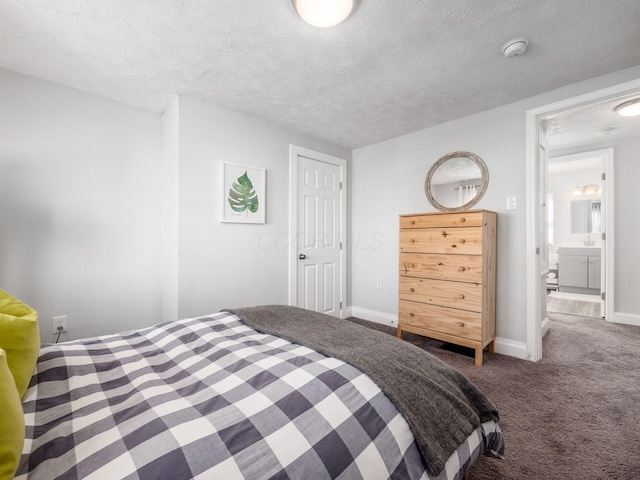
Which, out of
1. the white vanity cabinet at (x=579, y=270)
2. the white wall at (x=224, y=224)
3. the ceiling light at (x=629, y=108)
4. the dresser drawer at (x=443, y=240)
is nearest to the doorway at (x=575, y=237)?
the white vanity cabinet at (x=579, y=270)

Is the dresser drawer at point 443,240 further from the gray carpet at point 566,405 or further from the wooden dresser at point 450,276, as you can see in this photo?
the gray carpet at point 566,405

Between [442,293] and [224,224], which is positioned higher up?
[224,224]

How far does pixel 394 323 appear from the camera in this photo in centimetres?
354

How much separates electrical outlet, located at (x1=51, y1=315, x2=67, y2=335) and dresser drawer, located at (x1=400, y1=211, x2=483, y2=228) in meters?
3.05

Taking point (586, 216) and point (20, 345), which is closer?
point (20, 345)

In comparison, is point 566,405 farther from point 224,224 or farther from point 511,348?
point 224,224

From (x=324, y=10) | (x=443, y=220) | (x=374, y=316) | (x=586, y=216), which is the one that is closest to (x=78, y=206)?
(x=324, y=10)

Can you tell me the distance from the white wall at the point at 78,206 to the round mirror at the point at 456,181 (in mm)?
2818

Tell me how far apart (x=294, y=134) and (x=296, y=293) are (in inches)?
70.5

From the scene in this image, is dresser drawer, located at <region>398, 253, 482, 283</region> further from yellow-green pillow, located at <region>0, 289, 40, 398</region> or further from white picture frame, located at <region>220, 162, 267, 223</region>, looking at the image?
yellow-green pillow, located at <region>0, 289, 40, 398</region>

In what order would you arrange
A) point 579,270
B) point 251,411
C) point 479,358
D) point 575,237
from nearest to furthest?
1. point 251,411
2. point 479,358
3. point 579,270
4. point 575,237

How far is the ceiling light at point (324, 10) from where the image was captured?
151 cm

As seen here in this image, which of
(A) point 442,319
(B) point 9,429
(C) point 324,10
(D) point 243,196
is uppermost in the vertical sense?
(C) point 324,10

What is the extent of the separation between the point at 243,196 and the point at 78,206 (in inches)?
52.2
